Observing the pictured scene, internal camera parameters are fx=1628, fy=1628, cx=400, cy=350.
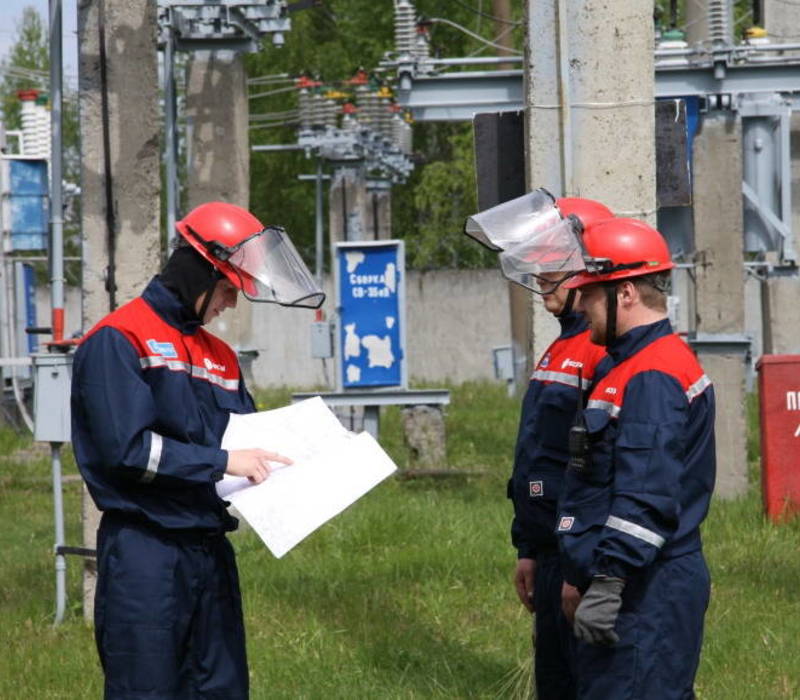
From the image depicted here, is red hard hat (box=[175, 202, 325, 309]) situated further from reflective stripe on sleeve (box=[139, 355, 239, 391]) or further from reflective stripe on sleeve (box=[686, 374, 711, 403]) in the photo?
reflective stripe on sleeve (box=[686, 374, 711, 403])

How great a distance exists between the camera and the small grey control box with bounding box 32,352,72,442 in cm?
842

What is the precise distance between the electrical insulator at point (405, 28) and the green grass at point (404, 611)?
3.49 metres

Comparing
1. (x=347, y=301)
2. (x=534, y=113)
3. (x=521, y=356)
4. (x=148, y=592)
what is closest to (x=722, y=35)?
(x=347, y=301)

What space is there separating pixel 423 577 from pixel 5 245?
13.2 meters

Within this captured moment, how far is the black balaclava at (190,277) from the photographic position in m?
5.17

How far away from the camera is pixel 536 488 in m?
5.66

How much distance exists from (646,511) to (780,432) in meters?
6.97

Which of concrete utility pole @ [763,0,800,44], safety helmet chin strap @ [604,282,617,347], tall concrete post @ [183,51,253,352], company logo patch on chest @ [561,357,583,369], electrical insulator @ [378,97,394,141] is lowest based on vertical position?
company logo patch on chest @ [561,357,583,369]

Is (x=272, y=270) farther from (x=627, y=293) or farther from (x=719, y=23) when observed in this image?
(x=719, y=23)

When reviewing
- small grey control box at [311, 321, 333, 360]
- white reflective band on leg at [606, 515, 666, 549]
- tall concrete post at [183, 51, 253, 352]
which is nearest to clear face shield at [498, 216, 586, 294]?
white reflective band on leg at [606, 515, 666, 549]

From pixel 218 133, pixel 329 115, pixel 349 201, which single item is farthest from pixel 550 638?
pixel 349 201

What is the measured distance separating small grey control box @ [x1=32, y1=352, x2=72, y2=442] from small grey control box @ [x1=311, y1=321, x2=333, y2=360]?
9888 millimetres

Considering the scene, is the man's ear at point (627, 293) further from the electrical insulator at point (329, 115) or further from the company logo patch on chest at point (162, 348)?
the electrical insulator at point (329, 115)

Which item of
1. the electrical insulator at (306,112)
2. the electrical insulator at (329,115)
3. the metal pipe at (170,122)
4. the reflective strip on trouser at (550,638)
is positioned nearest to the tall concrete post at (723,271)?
the metal pipe at (170,122)
